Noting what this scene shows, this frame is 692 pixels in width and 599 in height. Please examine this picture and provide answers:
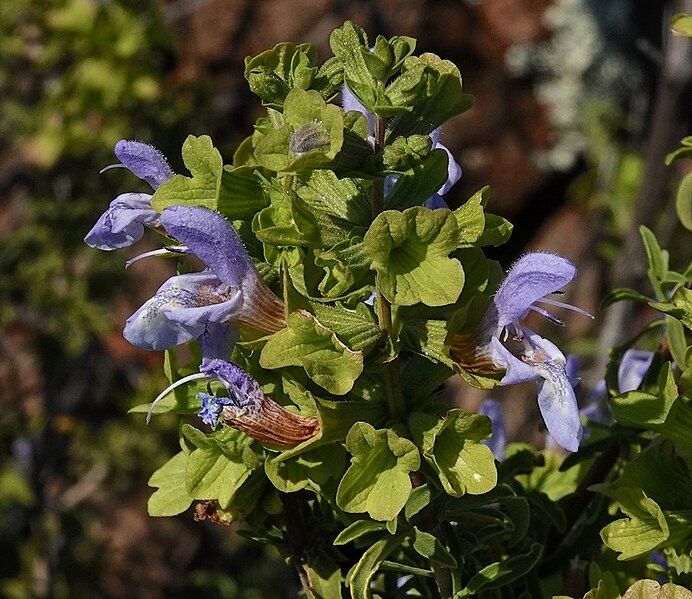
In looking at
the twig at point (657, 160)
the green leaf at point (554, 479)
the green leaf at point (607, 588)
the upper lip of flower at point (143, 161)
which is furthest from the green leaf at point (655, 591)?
the twig at point (657, 160)

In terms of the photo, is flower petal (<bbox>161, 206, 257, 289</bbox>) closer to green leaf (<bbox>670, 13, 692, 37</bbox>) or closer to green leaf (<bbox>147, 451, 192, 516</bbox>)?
green leaf (<bbox>147, 451, 192, 516</bbox>)

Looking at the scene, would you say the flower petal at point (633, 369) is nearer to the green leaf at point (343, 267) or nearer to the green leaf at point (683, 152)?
the green leaf at point (683, 152)

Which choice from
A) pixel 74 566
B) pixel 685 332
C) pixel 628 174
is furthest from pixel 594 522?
pixel 628 174

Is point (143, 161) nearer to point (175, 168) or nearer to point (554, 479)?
point (554, 479)

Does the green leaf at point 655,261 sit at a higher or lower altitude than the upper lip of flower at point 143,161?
lower

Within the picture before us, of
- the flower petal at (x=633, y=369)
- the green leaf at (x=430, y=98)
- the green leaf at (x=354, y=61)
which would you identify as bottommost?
the flower petal at (x=633, y=369)

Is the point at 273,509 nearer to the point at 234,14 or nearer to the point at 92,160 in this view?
the point at 92,160

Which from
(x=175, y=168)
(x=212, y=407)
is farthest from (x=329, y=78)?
(x=175, y=168)

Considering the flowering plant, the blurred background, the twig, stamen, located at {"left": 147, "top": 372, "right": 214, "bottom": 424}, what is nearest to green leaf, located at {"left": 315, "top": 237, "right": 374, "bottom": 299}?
the flowering plant
